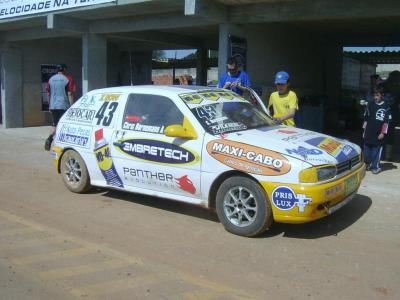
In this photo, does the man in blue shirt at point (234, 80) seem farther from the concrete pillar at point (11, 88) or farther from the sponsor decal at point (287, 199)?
the concrete pillar at point (11, 88)

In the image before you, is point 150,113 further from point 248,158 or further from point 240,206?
point 240,206

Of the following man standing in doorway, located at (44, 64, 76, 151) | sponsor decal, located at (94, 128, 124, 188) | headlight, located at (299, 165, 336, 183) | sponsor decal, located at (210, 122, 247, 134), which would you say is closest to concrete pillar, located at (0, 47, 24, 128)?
man standing in doorway, located at (44, 64, 76, 151)

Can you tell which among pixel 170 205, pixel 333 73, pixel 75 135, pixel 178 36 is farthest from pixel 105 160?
pixel 333 73

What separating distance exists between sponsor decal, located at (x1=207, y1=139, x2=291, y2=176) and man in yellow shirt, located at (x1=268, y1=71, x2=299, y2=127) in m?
2.32

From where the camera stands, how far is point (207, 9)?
984 centimetres

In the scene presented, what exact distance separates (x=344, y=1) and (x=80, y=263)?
24.2ft

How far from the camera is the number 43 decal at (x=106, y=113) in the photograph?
21.8 ft

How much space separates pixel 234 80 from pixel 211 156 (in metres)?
3.29

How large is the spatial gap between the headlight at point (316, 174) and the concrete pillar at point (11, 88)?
14.5 m

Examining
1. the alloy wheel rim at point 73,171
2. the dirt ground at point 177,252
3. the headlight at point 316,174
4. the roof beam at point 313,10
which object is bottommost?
the dirt ground at point 177,252

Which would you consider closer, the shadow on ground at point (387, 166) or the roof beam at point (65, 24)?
the shadow on ground at point (387, 166)

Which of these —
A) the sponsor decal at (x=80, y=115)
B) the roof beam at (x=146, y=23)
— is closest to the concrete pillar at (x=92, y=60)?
the roof beam at (x=146, y=23)

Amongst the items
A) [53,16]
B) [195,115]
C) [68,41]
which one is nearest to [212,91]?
[195,115]

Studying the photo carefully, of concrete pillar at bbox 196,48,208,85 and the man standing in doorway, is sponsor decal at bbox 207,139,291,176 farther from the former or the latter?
concrete pillar at bbox 196,48,208,85
